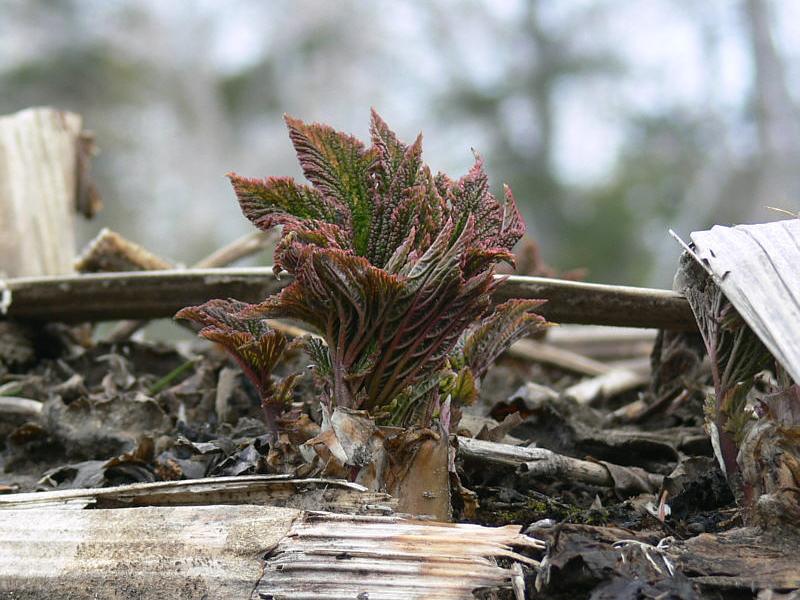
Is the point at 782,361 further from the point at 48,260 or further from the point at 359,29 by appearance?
the point at 359,29

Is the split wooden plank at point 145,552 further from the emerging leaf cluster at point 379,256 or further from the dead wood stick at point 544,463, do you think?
the dead wood stick at point 544,463

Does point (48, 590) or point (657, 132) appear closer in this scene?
point (48, 590)

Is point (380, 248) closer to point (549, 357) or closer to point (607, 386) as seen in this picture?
point (607, 386)

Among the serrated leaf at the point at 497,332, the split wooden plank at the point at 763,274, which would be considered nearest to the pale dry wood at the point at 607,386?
the serrated leaf at the point at 497,332

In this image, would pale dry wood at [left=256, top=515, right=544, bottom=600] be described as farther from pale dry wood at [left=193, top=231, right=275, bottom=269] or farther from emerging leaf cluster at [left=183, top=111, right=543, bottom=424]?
pale dry wood at [left=193, top=231, right=275, bottom=269]

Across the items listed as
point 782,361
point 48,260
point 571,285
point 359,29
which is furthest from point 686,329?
point 359,29
